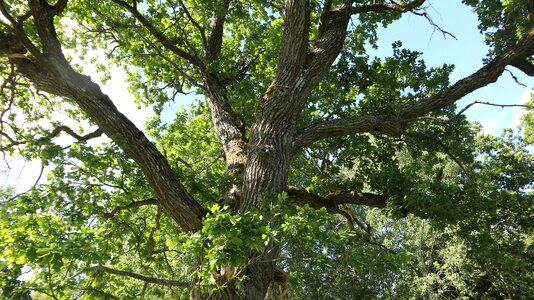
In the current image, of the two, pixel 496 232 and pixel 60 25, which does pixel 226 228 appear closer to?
pixel 496 232

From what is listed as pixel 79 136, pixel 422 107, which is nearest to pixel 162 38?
pixel 79 136

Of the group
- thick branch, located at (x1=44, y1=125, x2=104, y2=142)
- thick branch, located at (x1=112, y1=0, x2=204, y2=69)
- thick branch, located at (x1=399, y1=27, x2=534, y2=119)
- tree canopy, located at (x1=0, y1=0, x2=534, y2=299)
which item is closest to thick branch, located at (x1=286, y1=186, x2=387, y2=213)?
tree canopy, located at (x1=0, y1=0, x2=534, y2=299)

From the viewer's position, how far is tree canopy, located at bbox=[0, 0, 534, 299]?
333 cm

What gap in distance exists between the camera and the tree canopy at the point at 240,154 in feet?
10.9

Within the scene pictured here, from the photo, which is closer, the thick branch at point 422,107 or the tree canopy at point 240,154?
the tree canopy at point 240,154

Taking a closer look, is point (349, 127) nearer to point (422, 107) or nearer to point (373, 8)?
point (422, 107)

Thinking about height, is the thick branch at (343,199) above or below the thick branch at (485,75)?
below

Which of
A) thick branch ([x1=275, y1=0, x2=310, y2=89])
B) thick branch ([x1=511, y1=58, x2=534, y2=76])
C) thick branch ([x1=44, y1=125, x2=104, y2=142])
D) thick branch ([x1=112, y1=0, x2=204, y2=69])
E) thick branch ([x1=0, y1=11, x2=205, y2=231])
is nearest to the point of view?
thick branch ([x1=0, y1=11, x2=205, y2=231])

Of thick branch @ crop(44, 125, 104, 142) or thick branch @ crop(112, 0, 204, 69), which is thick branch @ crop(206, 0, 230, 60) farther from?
thick branch @ crop(44, 125, 104, 142)

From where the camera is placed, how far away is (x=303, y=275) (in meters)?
4.95

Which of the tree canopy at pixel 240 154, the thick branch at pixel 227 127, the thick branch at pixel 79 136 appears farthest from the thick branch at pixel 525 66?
the thick branch at pixel 79 136

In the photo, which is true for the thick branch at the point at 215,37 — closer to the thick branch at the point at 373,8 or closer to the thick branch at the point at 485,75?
the thick branch at the point at 373,8

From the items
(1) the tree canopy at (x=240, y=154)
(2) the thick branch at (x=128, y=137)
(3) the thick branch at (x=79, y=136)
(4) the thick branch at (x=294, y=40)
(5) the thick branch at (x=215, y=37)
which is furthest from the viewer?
(5) the thick branch at (x=215, y=37)

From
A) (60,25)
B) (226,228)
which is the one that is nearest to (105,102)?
(226,228)
